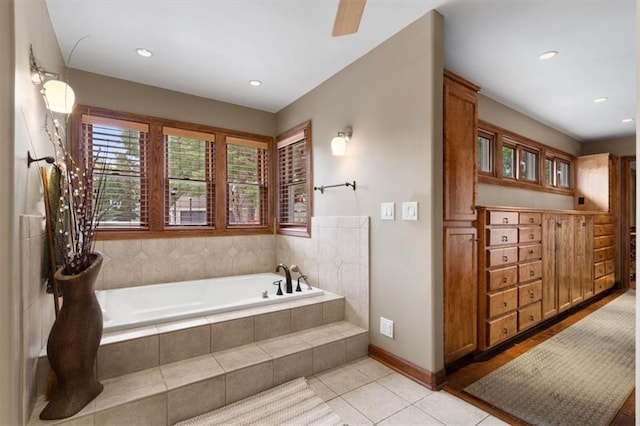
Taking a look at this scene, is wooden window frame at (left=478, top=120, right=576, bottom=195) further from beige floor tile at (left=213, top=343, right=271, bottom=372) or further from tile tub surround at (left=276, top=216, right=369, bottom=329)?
beige floor tile at (left=213, top=343, right=271, bottom=372)

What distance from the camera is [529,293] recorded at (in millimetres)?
2949

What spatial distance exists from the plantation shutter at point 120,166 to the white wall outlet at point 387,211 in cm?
248

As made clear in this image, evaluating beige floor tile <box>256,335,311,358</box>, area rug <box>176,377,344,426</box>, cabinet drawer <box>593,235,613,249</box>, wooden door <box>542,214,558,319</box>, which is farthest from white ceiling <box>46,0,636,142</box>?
area rug <box>176,377,344,426</box>

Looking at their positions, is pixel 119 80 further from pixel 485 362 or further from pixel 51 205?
pixel 485 362

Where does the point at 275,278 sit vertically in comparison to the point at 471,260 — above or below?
below

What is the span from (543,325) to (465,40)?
9.96 ft

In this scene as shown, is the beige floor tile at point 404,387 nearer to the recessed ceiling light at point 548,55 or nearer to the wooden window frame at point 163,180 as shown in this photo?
the wooden window frame at point 163,180

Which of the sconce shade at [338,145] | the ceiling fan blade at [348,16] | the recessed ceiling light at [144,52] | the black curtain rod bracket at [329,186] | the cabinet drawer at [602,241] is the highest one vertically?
the recessed ceiling light at [144,52]

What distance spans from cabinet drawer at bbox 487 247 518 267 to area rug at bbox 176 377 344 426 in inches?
69.6

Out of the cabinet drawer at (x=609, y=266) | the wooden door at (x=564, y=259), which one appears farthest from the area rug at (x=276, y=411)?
the cabinet drawer at (x=609, y=266)

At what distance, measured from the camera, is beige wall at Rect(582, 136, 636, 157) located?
5.00 metres

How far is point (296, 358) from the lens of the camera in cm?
218

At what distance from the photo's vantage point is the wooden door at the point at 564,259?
3412 mm

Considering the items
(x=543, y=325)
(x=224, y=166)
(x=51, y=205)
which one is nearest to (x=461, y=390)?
(x=543, y=325)
